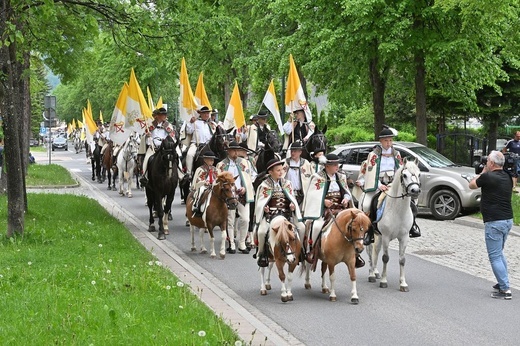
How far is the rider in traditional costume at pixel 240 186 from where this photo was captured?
53.1ft

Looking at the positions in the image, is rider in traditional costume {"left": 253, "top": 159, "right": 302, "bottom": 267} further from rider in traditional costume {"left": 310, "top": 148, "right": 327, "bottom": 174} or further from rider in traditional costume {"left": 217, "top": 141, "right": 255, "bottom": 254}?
rider in traditional costume {"left": 217, "top": 141, "right": 255, "bottom": 254}

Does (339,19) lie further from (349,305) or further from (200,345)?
(200,345)

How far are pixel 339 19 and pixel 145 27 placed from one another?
12.9 metres

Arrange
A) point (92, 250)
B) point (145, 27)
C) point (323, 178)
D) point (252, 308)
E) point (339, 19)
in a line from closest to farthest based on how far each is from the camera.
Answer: point (252, 308), point (323, 178), point (92, 250), point (145, 27), point (339, 19)

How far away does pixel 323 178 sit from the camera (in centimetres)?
1263

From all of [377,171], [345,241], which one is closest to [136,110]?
[377,171]

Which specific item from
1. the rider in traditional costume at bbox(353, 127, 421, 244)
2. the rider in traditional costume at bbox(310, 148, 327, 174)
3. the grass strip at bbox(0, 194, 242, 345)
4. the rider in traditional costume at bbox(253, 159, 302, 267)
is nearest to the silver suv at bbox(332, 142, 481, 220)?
the rider in traditional costume at bbox(310, 148, 327, 174)

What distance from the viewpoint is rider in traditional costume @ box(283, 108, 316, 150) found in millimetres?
18891

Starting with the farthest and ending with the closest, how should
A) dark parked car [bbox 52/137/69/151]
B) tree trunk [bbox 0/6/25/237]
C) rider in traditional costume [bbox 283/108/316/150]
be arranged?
dark parked car [bbox 52/137/69/151], rider in traditional costume [bbox 283/108/316/150], tree trunk [bbox 0/6/25/237]

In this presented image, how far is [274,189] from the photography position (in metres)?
12.4

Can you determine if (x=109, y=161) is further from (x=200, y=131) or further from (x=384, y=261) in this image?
(x=384, y=261)

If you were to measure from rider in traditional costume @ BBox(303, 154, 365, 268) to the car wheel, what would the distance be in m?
9.91

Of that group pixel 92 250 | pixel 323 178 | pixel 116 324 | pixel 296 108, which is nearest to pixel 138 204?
pixel 296 108

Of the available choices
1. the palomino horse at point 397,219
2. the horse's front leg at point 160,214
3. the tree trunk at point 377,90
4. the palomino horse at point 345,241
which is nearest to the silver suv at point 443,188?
the horse's front leg at point 160,214
